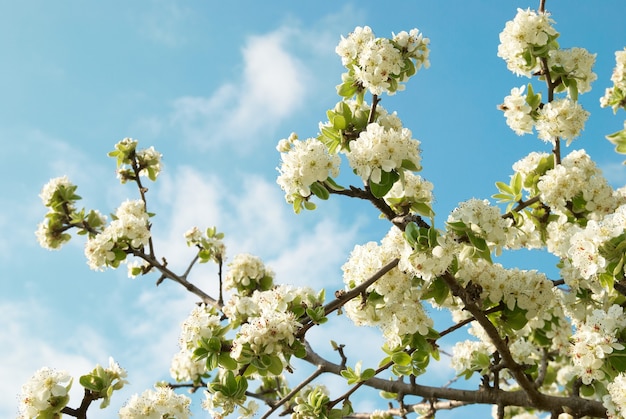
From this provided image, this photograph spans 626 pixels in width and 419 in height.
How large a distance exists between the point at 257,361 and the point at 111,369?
3.46 feet

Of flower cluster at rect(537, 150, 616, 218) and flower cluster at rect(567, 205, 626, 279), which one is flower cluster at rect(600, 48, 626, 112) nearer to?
flower cluster at rect(537, 150, 616, 218)

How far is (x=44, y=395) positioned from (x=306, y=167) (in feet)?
6.38

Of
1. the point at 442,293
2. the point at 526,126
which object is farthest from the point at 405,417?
the point at 526,126

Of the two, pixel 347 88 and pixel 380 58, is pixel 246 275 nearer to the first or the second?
pixel 347 88

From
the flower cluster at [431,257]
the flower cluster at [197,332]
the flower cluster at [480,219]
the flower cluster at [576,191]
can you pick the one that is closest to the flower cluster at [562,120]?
the flower cluster at [576,191]

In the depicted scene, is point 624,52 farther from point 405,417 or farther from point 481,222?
point 405,417

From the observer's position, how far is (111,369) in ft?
11.8

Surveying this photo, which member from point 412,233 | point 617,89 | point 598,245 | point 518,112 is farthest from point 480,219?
point 617,89

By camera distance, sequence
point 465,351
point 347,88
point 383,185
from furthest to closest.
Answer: point 465,351
point 347,88
point 383,185

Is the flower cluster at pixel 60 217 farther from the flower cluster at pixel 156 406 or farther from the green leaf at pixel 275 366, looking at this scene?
the green leaf at pixel 275 366

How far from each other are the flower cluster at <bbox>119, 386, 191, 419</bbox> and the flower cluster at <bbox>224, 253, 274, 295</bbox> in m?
1.97

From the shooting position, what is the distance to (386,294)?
3.45 metres

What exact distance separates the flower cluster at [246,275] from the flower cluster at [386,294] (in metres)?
2.01

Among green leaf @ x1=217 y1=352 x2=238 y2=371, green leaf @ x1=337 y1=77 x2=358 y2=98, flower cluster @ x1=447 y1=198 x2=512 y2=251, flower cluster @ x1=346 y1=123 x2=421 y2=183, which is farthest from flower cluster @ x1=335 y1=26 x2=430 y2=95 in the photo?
green leaf @ x1=217 y1=352 x2=238 y2=371
